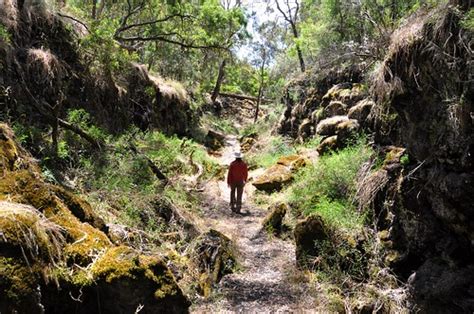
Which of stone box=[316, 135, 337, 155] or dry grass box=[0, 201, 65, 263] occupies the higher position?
stone box=[316, 135, 337, 155]

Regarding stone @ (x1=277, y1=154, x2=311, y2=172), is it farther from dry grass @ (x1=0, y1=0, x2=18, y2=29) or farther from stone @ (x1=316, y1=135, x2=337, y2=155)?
dry grass @ (x1=0, y1=0, x2=18, y2=29)

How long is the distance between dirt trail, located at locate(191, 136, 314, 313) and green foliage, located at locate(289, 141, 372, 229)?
0.98 metres

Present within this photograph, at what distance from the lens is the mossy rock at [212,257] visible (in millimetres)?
6680

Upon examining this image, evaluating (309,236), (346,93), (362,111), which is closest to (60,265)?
(309,236)

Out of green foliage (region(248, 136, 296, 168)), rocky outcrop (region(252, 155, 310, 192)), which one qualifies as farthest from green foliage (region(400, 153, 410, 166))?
green foliage (region(248, 136, 296, 168))

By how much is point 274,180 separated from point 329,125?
303 cm

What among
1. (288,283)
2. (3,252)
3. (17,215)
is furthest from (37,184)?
(288,283)

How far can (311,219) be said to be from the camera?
295 inches

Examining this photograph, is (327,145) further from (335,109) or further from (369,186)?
(369,186)

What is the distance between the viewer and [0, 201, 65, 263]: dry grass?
308 centimetres

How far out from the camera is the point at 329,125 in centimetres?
1330

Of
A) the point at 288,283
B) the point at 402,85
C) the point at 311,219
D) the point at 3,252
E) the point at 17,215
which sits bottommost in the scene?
the point at 288,283

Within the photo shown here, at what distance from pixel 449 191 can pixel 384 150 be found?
2.78 metres

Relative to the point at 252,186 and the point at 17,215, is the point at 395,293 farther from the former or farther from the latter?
the point at 252,186
